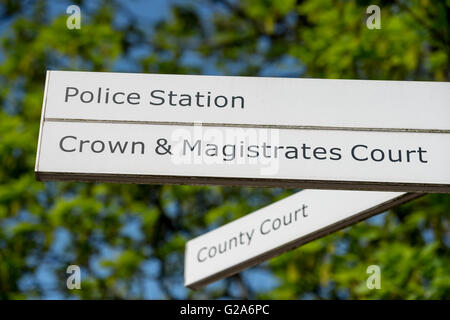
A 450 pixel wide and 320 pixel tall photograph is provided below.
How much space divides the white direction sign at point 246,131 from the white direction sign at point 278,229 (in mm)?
313

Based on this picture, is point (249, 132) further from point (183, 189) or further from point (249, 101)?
point (183, 189)

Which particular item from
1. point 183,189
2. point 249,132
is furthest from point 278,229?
point 183,189

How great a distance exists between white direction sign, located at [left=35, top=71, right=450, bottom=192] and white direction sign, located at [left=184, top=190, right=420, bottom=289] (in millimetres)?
313

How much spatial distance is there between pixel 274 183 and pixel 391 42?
4581 millimetres

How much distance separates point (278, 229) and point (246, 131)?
80 centimetres

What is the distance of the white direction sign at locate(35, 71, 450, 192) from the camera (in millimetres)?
2506

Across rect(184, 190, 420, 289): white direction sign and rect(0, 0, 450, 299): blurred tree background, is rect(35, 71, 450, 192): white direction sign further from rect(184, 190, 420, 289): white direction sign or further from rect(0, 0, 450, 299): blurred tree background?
rect(0, 0, 450, 299): blurred tree background

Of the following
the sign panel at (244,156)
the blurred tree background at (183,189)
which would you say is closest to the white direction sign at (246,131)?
the sign panel at (244,156)

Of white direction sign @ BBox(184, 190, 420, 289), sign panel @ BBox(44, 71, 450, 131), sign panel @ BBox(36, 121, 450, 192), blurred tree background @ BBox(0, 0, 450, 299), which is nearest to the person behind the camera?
sign panel @ BBox(36, 121, 450, 192)

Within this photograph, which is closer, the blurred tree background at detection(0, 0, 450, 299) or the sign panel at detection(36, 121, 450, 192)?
the sign panel at detection(36, 121, 450, 192)

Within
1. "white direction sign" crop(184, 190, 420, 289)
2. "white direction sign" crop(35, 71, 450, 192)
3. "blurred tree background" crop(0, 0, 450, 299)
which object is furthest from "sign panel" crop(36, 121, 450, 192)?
"blurred tree background" crop(0, 0, 450, 299)

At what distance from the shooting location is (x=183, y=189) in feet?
27.2

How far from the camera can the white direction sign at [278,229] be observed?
2988mm

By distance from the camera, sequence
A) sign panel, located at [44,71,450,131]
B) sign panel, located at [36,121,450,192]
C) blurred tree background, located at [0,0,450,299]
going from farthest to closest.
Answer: blurred tree background, located at [0,0,450,299] → sign panel, located at [44,71,450,131] → sign panel, located at [36,121,450,192]
